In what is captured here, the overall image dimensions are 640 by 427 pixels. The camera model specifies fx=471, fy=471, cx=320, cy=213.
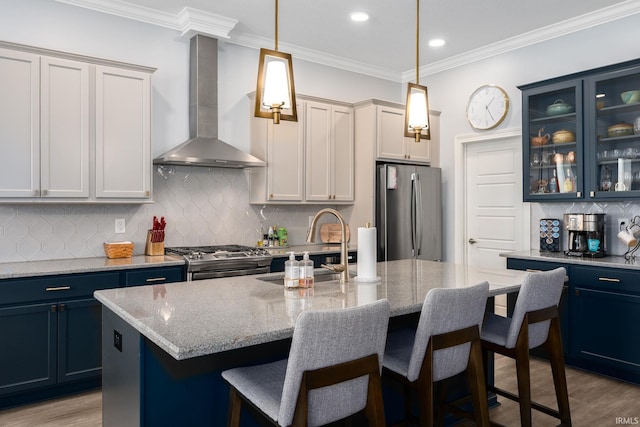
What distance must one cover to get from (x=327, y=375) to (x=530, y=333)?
4.45ft

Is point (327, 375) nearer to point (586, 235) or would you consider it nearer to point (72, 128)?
point (72, 128)

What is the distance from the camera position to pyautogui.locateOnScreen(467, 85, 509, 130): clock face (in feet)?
16.1

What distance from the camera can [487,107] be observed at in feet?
16.6

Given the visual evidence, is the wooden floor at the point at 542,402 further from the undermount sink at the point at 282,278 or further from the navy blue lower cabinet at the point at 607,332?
the undermount sink at the point at 282,278

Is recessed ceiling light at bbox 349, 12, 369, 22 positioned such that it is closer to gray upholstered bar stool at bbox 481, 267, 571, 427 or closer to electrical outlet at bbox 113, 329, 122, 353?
gray upholstered bar stool at bbox 481, 267, 571, 427

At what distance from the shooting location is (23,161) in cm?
327

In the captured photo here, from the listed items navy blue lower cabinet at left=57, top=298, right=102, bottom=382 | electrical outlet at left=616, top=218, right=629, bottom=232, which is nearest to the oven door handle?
navy blue lower cabinet at left=57, top=298, right=102, bottom=382

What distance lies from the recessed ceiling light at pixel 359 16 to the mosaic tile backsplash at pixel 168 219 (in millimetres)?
1776

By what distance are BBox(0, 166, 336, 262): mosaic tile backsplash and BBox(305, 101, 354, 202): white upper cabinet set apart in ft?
1.21

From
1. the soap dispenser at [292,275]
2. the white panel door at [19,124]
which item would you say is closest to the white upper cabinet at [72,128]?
the white panel door at [19,124]

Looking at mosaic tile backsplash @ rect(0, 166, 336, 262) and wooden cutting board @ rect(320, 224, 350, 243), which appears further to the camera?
wooden cutting board @ rect(320, 224, 350, 243)

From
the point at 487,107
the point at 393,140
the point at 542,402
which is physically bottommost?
the point at 542,402

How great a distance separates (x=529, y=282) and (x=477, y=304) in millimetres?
412

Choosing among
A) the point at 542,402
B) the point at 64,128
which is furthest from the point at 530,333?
the point at 64,128
